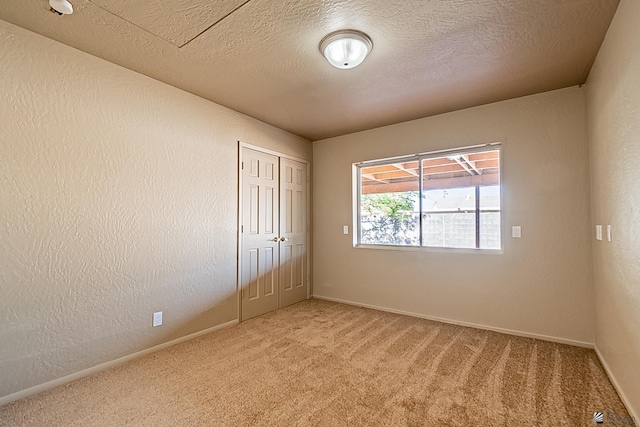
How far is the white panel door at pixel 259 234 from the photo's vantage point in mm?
3707

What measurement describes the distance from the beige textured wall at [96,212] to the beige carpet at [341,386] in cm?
32

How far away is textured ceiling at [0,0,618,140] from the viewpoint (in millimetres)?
1890

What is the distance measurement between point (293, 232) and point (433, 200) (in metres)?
1.97

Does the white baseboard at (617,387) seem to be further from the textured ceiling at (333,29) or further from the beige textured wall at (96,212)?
the beige textured wall at (96,212)

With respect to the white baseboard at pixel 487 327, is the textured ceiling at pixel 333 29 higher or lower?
higher

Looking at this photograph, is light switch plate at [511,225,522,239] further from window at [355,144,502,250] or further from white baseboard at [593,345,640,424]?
white baseboard at [593,345,640,424]

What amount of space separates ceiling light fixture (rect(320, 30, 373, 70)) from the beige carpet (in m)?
2.40

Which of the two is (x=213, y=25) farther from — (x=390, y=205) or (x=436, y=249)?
(x=436, y=249)

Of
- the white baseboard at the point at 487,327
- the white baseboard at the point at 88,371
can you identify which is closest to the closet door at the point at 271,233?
the white baseboard at the point at 88,371

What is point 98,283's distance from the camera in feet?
7.95

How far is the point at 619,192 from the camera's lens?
2.00 metres

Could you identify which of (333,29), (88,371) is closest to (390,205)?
(333,29)

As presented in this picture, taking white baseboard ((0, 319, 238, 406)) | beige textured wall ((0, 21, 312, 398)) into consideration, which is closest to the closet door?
beige textured wall ((0, 21, 312, 398))

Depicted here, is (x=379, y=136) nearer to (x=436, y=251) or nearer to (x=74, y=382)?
(x=436, y=251)
